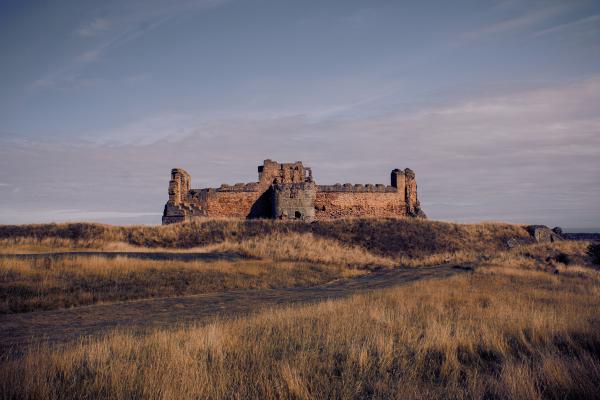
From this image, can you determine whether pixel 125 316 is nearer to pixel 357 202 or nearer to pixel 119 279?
pixel 119 279

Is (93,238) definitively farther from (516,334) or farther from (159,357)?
(516,334)

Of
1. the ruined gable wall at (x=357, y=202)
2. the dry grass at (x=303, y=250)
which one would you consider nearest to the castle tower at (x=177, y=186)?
the dry grass at (x=303, y=250)

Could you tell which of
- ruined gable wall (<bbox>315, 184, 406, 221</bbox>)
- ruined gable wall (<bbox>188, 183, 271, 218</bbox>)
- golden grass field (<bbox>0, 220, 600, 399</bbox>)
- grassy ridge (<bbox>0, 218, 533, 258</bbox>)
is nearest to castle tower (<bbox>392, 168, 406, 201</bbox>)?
ruined gable wall (<bbox>315, 184, 406, 221</bbox>)

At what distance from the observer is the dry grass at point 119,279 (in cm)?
958

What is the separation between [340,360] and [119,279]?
31.4 feet

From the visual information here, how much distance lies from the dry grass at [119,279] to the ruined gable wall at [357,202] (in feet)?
50.0

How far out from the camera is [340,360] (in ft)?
15.7

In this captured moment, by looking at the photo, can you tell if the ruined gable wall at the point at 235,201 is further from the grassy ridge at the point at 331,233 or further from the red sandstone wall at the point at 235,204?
the grassy ridge at the point at 331,233

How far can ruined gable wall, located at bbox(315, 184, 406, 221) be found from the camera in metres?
31.6

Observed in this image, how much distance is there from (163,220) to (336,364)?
2573cm

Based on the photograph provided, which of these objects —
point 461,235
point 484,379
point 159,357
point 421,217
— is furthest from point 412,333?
point 421,217

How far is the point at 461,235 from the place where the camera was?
28.4 metres

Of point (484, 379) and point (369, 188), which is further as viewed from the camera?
point (369, 188)

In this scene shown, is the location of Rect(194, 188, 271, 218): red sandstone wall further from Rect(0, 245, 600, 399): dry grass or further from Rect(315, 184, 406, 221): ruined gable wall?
Rect(0, 245, 600, 399): dry grass
